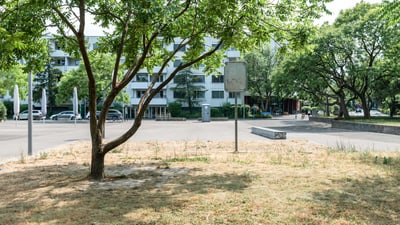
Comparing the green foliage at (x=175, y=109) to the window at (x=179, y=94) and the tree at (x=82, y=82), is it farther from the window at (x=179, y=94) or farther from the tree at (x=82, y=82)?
the tree at (x=82, y=82)

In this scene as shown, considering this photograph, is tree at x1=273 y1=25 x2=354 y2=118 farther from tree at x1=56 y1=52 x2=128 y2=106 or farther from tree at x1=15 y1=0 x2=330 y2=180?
tree at x1=56 y1=52 x2=128 y2=106

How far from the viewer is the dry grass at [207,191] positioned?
4.73m

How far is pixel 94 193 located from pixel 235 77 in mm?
7699

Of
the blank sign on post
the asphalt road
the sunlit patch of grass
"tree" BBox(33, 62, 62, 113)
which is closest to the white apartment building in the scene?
"tree" BBox(33, 62, 62, 113)

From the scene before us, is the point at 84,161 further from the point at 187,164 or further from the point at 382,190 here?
the point at 382,190

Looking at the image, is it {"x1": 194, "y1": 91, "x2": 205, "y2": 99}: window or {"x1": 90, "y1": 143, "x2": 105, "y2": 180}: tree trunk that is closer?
{"x1": 90, "y1": 143, "x2": 105, "y2": 180}: tree trunk

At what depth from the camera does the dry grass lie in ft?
15.5

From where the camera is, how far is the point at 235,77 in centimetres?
1283

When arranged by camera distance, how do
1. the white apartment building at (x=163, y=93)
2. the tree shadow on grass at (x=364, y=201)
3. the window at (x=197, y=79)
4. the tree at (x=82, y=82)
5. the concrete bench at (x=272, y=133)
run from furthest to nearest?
the white apartment building at (x=163, y=93), the window at (x=197, y=79), the tree at (x=82, y=82), the concrete bench at (x=272, y=133), the tree shadow on grass at (x=364, y=201)

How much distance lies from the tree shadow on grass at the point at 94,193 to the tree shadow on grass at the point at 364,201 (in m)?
1.53

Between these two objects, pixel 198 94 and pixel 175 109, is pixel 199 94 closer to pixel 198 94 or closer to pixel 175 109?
pixel 198 94

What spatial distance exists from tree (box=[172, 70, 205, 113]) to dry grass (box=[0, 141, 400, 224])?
5204 centimetres

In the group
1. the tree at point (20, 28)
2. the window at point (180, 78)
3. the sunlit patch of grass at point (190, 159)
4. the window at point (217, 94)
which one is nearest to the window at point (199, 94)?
the window at point (217, 94)

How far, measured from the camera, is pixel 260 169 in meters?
8.42
